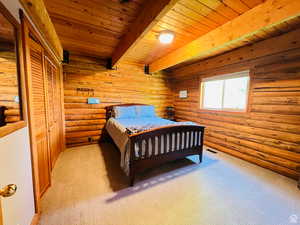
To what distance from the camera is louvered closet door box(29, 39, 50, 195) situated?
1466 millimetres

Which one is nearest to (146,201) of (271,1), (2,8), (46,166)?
(46,166)

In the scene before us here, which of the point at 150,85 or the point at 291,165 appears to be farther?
the point at 150,85

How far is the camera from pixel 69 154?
113 inches

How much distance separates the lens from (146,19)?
1548mm

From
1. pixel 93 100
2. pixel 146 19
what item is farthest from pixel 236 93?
pixel 93 100

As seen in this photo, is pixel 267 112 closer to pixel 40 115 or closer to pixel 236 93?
pixel 236 93

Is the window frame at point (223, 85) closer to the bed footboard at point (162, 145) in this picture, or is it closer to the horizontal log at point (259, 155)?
the horizontal log at point (259, 155)

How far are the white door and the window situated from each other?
140 inches

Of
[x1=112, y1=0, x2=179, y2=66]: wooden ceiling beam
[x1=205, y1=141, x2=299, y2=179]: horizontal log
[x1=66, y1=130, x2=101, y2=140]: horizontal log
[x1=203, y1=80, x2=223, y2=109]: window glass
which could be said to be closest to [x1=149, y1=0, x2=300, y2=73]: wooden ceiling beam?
[x1=112, y1=0, x2=179, y2=66]: wooden ceiling beam

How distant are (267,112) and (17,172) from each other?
3.55 meters

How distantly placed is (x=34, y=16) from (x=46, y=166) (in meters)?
1.84

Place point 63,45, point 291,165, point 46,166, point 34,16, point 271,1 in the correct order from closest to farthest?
point 34,16 → point 271,1 → point 46,166 → point 291,165 → point 63,45

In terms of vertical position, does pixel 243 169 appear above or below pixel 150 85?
below

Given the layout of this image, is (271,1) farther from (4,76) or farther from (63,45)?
(63,45)
